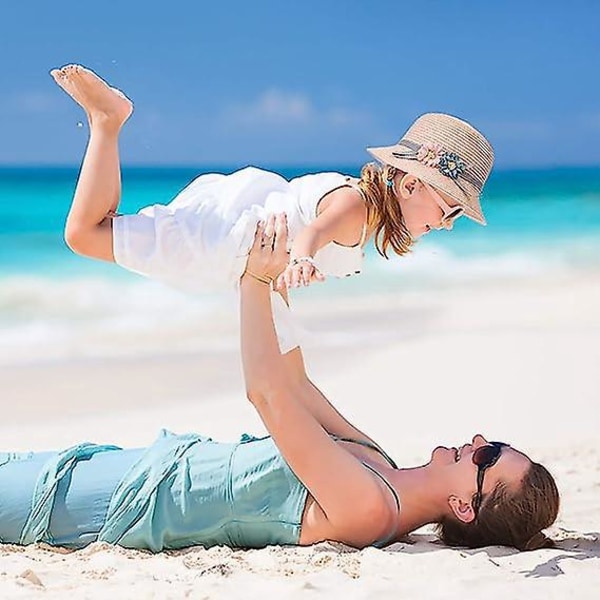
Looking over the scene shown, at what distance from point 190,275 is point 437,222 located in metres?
0.69

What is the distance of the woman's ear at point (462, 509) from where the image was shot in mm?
3053

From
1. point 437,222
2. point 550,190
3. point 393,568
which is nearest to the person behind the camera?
point 393,568

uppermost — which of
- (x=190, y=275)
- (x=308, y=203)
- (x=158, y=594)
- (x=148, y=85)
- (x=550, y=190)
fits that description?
(x=148, y=85)

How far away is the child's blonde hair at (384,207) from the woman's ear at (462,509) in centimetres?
69

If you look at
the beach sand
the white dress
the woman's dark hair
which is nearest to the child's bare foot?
the white dress

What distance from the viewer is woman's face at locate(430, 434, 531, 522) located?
3.01m

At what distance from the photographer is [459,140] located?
330 cm

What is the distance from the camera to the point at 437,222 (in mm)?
3311

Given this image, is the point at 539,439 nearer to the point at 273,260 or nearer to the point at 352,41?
the point at 273,260

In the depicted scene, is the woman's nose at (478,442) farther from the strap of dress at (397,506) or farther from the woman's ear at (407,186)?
the woman's ear at (407,186)

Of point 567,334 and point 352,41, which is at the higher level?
point 352,41

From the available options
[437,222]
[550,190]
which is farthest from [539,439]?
[550,190]

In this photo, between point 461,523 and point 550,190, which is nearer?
point 461,523

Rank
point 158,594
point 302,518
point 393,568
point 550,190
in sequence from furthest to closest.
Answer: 1. point 550,190
2. point 302,518
3. point 393,568
4. point 158,594
